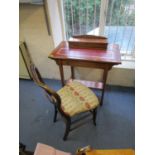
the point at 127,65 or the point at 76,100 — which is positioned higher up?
the point at 127,65

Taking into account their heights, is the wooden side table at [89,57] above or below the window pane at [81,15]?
below

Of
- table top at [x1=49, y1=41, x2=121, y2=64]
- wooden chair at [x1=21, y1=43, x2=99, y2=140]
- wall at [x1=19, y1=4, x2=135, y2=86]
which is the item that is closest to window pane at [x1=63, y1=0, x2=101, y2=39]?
wall at [x1=19, y1=4, x2=135, y2=86]

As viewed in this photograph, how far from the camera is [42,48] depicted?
2.06 metres

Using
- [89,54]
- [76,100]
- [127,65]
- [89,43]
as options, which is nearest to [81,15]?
[89,43]

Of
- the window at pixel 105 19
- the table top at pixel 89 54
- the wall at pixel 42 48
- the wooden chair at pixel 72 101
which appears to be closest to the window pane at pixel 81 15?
the window at pixel 105 19

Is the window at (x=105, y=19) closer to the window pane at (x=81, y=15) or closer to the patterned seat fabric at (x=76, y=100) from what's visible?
the window pane at (x=81, y=15)

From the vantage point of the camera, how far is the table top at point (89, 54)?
1.44m

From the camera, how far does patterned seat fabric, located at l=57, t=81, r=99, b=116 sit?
1314 millimetres

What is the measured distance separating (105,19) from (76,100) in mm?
1163

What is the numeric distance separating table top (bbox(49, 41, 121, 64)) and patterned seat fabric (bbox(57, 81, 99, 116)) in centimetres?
32

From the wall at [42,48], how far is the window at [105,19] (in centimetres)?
32

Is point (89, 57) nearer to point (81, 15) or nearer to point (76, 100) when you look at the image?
point (76, 100)
